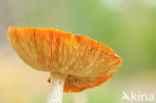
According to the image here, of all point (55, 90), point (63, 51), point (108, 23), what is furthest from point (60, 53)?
point (108, 23)

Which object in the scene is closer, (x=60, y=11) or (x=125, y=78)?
(x=125, y=78)

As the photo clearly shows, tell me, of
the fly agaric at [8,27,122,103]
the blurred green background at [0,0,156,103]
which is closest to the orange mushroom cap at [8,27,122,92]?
the fly agaric at [8,27,122,103]

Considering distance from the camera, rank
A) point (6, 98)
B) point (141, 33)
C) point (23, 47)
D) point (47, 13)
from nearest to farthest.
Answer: point (23, 47) < point (6, 98) < point (141, 33) < point (47, 13)

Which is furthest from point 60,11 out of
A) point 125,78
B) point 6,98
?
point 6,98

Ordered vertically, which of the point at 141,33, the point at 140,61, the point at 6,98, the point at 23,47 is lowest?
the point at 6,98

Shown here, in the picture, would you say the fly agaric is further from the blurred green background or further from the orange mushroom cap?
the blurred green background

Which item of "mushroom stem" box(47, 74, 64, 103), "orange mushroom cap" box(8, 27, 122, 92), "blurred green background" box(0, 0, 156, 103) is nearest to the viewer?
"orange mushroom cap" box(8, 27, 122, 92)

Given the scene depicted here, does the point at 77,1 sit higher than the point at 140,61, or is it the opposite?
the point at 77,1

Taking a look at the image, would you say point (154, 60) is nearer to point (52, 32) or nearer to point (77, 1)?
point (77, 1)

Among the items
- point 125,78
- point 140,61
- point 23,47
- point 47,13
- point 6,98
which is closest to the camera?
point 23,47
